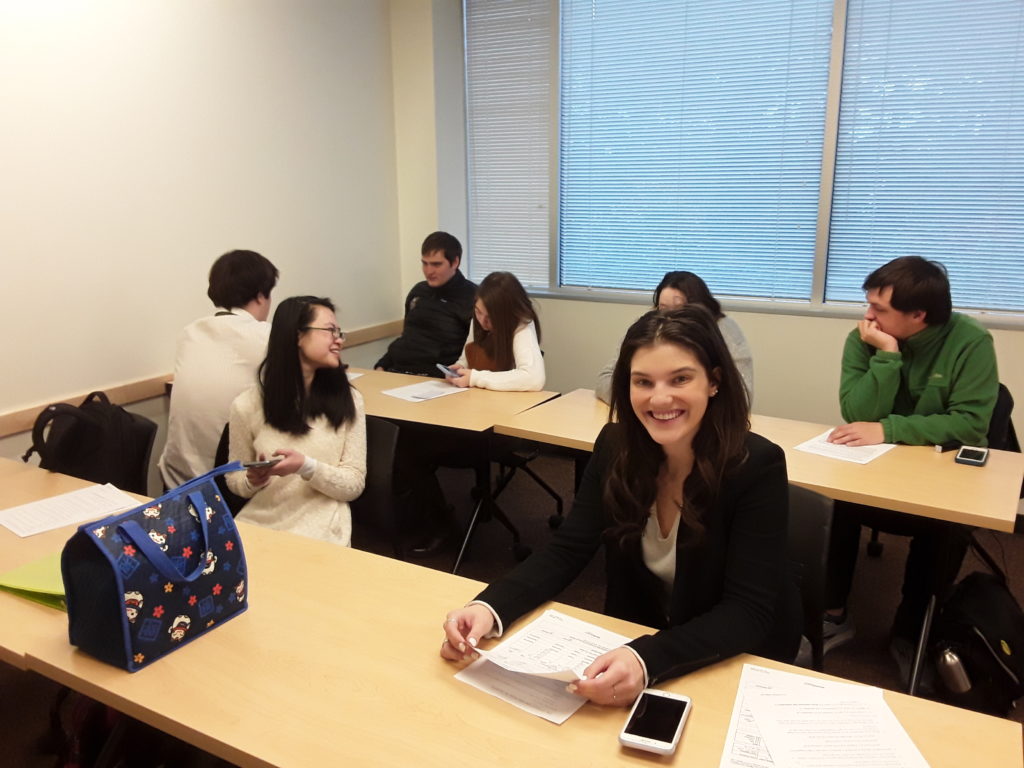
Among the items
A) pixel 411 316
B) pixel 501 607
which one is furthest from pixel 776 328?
pixel 501 607

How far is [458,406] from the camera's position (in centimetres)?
306

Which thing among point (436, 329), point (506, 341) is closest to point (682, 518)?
point (506, 341)

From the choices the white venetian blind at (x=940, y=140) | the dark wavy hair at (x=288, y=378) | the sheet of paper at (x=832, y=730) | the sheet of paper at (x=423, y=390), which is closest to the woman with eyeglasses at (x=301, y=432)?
the dark wavy hair at (x=288, y=378)

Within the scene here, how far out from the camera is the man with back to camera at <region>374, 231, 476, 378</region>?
412 centimetres

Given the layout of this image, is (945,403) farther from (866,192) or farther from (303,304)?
(303,304)

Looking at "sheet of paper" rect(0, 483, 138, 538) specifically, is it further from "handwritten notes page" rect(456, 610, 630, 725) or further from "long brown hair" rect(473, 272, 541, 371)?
"long brown hair" rect(473, 272, 541, 371)

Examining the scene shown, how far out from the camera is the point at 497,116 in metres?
4.79

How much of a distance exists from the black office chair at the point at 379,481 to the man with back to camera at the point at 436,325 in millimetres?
1648

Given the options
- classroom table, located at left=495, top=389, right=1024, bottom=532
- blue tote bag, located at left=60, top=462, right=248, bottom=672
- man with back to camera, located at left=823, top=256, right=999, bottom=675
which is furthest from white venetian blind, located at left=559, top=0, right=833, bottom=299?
blue tote bag, located at left=60, top=462, right=248, bottom=672

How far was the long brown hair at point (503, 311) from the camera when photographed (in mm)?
3391

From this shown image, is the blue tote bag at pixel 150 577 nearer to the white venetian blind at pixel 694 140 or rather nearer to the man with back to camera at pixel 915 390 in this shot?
the man with back to camera at pixel 915 390

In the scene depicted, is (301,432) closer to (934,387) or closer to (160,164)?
(160,164)

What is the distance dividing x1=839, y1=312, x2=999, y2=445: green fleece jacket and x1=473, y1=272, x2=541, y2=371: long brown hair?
142cm

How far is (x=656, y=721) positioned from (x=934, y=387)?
1849 millimetres
